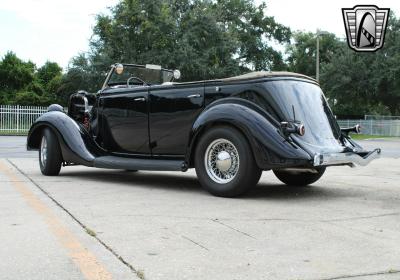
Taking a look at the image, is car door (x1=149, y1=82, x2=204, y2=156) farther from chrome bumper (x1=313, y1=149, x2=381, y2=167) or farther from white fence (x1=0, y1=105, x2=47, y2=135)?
white fence (x1=0, y1=105, x2=47, y2=135)

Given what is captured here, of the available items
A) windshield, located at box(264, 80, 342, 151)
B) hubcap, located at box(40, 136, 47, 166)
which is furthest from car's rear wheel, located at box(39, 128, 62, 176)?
windshield, located at box(264, 80, 342, 151)

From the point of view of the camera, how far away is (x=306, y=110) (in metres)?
6.38

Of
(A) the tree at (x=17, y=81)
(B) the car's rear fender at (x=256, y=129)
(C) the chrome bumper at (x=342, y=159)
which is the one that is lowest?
(C) the chrome bumper at (x=342, y=159)

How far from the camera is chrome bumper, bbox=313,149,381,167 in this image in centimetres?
577

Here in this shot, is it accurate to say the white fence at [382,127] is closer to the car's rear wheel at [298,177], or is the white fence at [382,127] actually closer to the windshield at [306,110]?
the car's rear wheel at [298,177]

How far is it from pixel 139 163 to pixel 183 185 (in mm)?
732

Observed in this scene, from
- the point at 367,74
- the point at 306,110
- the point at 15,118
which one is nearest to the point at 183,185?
the point at 306,110

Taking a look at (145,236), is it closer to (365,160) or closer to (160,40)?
(365,160)

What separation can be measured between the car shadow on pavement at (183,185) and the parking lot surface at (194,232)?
36 millimetres

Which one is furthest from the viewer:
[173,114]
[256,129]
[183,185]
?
[183,185]

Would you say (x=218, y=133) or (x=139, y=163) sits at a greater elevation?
(x=218, y=133)

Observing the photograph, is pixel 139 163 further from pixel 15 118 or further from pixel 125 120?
pixel 15 118

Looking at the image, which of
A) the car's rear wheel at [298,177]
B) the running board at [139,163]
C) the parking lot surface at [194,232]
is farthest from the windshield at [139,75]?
the car's rear wheel at [298,177]

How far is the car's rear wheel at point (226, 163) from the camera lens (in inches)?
236
